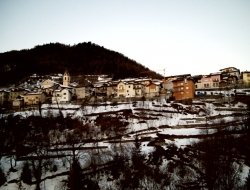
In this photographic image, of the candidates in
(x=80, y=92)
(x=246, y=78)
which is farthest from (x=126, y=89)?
(x=246, y=78)

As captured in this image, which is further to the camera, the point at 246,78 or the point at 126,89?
the point at 246,78

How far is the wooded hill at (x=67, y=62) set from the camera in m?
102

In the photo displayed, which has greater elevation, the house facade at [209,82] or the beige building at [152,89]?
the house facade at [209,82]

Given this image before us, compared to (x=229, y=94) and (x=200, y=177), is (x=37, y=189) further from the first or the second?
(x=229, y=94)

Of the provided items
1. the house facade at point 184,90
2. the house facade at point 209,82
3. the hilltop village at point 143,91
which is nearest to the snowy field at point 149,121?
the house facade at point 184,90

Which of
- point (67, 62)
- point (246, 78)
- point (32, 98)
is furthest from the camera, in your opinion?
point (67, 62)

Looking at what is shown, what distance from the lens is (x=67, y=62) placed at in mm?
119062

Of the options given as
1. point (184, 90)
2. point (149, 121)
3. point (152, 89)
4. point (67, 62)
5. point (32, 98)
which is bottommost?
point (149, 121)

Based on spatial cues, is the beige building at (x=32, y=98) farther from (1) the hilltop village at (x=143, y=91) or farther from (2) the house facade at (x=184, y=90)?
(2) the house facade at (x=184, y=90)

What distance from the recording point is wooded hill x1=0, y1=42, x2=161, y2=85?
10158 centimetres

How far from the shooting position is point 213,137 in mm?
36344

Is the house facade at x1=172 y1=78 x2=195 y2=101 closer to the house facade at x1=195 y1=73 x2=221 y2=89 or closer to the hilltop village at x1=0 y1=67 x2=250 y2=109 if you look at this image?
the hilltop village at x1=0 y1=67 x2=250 y2=109

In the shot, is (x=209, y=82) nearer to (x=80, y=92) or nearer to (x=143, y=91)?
(x=143, y=91)

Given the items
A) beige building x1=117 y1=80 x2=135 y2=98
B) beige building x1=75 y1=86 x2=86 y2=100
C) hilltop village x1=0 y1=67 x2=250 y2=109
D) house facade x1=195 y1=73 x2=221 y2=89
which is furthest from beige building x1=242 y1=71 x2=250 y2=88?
beige building x1=75 y1=86 x2=86 y2=100
